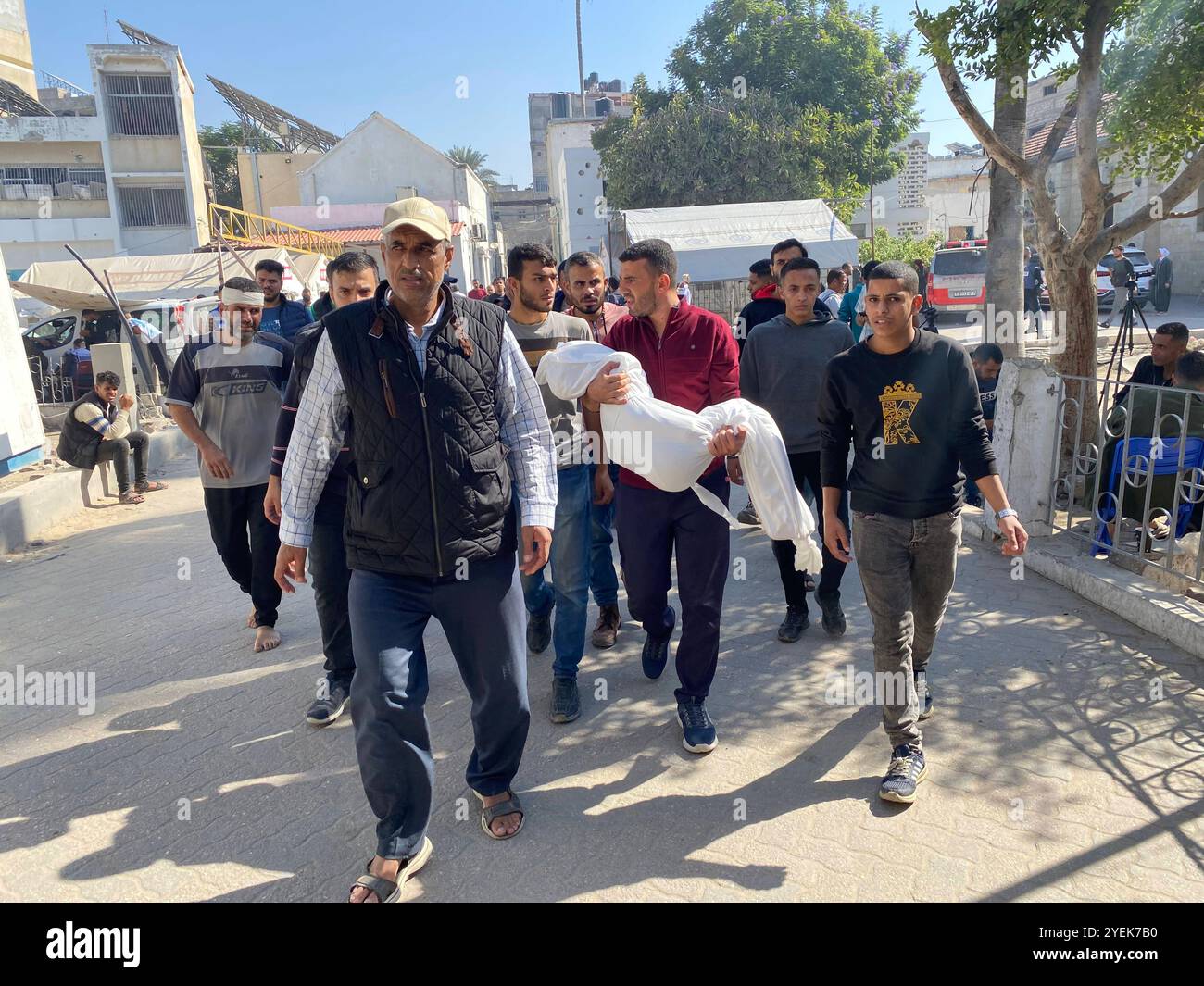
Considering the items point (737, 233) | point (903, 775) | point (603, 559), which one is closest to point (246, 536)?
point (603, 559)

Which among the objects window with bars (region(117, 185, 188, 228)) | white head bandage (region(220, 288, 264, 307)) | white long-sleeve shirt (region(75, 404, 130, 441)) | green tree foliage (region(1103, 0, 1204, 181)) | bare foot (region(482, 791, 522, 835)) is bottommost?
bare foot (region(482, 791, 522, 835))

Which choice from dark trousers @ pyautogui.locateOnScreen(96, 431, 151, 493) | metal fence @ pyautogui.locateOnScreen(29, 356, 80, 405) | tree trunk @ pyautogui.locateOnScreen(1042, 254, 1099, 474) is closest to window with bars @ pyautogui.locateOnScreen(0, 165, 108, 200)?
metal fence @ pyautogui.locateOnScreen(29, 356, 80, 405)

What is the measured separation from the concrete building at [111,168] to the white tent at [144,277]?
19.8 m

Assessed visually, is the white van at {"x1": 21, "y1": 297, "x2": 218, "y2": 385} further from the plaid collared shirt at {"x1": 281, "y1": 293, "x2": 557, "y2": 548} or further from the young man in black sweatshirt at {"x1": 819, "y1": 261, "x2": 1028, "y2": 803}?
the young man in black sweatshirt at {"x1": 819, "y1": 261, "x2": 1028, "y2": 803}

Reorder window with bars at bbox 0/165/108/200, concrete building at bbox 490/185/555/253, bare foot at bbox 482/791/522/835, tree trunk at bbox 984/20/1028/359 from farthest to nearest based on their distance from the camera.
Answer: concrete building at bbox 490/185/555/253 → window with bars at bbox 0/165/108/200 → tree trunk at bbox 984/20/1028/359 → bare foot at bbox 482/791/522/835

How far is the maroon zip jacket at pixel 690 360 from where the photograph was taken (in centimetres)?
380

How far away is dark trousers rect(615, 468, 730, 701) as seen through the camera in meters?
3.65

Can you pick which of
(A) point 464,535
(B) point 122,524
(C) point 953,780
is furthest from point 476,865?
(B) point 122,524

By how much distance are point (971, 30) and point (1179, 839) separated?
531cm

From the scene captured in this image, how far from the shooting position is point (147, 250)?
118 feet

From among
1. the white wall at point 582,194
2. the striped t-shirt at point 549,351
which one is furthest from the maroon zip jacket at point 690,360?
the white wall at point 582,194

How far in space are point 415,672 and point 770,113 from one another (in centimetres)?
3201

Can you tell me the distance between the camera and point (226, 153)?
48.7 meters
